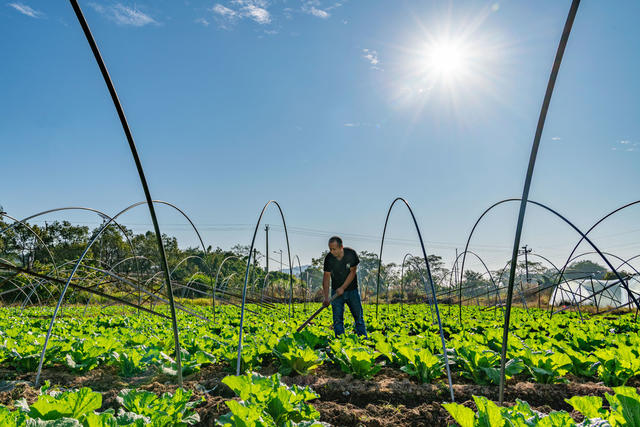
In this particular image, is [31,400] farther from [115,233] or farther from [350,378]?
[115,233]

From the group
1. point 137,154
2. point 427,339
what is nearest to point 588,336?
point 427,339

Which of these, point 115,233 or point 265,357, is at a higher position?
point 115,233

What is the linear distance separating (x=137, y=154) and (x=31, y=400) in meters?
2.65

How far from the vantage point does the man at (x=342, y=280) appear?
6609mm

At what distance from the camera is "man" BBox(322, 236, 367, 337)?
661cm

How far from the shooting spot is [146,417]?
2.12m

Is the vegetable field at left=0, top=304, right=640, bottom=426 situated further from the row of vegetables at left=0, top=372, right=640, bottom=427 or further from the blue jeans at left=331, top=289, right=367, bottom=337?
the blue jeans at left=331, top=289, right=367, bottom=337

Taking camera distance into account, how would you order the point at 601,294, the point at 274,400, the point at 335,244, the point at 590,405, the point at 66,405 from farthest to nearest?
the point at 601,294
the point at 335,244
the point at 274,400
the point at 590,405
the point at 66,405

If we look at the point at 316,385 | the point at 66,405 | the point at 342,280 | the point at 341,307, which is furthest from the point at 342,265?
the point at 66,405

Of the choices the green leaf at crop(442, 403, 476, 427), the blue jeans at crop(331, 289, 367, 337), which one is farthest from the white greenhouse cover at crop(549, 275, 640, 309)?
the green leaf at crop(442, 403, 476, 427)

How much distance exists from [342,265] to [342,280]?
286 millimetres

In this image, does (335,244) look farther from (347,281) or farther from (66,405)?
(66,405)

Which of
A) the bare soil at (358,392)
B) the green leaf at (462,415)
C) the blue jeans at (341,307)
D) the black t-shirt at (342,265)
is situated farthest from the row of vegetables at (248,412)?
the black t-shirt at (342,265)

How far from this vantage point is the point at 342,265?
682cm
